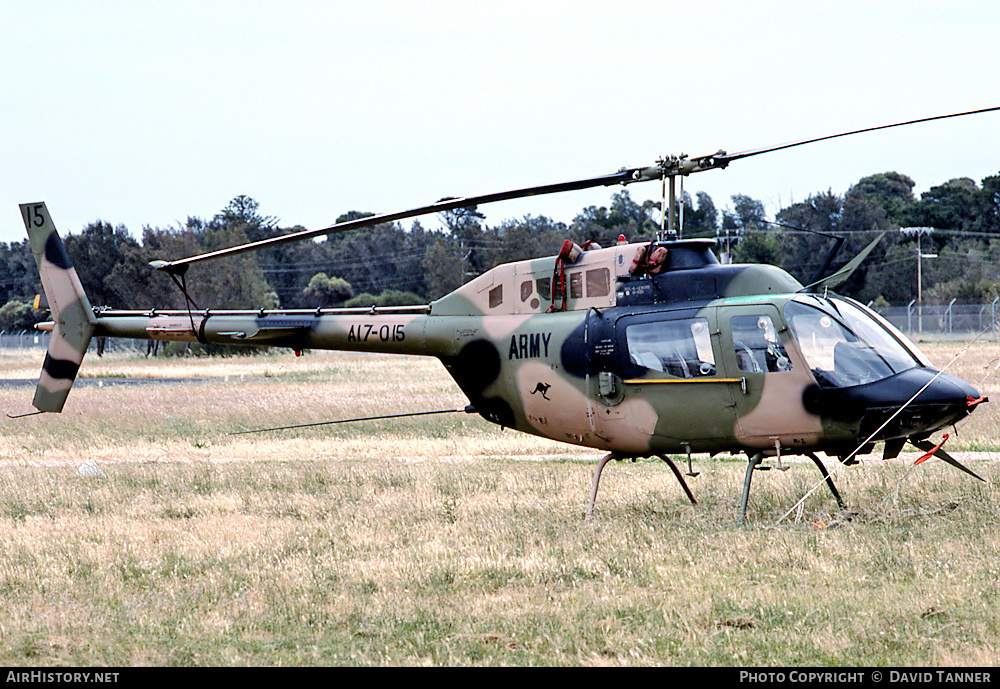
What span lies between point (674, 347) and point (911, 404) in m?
2.48

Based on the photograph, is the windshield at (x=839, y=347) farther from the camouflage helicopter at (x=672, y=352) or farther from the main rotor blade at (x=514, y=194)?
the main rotor blade at (x=514, y=194)

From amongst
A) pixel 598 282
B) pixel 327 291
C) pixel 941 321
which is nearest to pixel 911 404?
pixel 598 282

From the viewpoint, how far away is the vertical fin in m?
16.3

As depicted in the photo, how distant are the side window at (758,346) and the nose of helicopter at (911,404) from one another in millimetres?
862

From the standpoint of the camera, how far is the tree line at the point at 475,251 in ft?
222

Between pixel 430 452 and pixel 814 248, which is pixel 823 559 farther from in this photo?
pixel 814 248

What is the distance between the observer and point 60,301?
16.6m

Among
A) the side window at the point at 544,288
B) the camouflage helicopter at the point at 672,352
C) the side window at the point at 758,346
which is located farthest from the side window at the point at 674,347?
the side window at the point at 544,288

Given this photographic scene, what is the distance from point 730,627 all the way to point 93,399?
27.5m

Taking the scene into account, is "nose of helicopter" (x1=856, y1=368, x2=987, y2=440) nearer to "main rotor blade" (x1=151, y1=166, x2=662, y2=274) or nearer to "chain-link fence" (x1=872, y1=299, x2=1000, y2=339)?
"main rotor blade" (x1=151, y1=166, x2=662, y2=274)

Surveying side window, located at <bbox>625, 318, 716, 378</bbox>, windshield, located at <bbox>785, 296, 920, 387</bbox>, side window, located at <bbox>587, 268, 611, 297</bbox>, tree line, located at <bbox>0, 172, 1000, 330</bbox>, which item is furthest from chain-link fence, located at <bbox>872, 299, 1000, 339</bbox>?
side window, located at <bbox>625, 318, 716, 378</bbox>

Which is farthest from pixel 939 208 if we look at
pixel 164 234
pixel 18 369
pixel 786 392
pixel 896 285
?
Answer: pixel 786 392

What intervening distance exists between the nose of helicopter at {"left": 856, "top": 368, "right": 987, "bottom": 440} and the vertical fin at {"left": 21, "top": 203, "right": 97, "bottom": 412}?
462 inches

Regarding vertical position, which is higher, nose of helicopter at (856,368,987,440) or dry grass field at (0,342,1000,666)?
nose of helicopter at (856,368,987,440)
